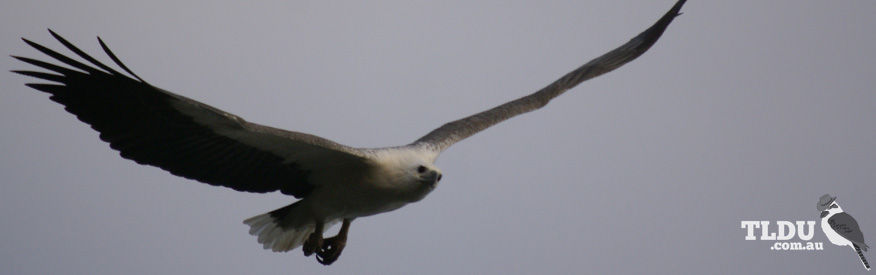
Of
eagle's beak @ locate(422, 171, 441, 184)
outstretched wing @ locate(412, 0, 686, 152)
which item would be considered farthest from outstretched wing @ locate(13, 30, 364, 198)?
outstretched wing @ locate(412, 0, 686, 152)

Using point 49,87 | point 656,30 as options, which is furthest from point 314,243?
point 656,30

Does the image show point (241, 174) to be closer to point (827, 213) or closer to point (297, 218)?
point (297, 218)

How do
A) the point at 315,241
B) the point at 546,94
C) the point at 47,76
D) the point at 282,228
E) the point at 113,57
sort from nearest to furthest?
the point at 113,57 → the point at 47,76 → the point at 315,241 → the point at 282,228 → the point at 546,94

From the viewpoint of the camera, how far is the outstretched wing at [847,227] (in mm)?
10555

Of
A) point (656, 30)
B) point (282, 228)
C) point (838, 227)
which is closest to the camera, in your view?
point (282, 228)

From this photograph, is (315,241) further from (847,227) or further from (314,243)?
(847,227)

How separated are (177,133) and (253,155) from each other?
0.48 m

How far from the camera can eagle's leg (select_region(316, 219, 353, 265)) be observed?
7.90m

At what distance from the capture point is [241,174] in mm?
7535

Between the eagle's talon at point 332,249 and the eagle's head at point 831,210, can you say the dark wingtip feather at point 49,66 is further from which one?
the eagle's head at point 831,210

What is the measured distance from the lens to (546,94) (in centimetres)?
952

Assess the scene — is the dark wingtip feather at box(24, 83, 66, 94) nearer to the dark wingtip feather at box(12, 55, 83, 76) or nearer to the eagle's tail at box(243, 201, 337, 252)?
the dark wingtip feather at box(12, 55, 83, 76)

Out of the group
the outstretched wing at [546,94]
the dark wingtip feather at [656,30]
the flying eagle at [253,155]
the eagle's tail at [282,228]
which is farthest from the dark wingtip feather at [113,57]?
the dark wingtip feather at [656,30]

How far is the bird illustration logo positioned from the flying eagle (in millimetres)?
4009
